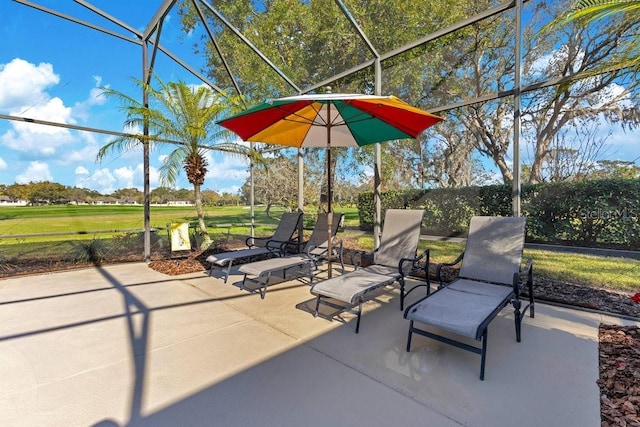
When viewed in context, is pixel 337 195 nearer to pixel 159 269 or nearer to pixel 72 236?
pixel 159 269

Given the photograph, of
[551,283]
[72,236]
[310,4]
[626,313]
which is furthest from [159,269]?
[626,313]

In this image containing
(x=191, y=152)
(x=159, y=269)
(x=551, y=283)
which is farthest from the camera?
(x=191, y=152)

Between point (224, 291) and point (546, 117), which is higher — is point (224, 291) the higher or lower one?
the lower one

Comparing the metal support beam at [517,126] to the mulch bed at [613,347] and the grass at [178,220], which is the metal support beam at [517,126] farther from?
the mulch bed at [613,347]

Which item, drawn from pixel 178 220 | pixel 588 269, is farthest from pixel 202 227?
pixel 588 269

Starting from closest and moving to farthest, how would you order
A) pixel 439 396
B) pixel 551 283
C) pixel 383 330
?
pixel 439 396
pixel 383 330
pixel 551 283

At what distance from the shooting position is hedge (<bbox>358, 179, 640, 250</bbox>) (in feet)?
11.9

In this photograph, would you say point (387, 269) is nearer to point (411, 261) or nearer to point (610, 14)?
point (411, 261)

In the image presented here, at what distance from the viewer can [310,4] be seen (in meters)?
6.66

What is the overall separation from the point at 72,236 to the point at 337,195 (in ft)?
20.0

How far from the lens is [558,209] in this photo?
405 centimetres

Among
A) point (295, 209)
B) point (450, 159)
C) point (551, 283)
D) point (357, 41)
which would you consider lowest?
point (551, 283)

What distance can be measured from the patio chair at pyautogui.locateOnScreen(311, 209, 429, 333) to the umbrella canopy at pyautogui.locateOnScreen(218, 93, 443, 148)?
4.79 ft

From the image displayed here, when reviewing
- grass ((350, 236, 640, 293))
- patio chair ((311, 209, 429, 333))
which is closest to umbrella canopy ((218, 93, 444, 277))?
patio chair ((311, 209, 429, 333))
